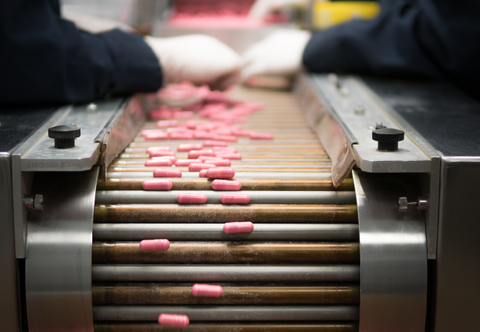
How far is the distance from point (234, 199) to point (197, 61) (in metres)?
1.08

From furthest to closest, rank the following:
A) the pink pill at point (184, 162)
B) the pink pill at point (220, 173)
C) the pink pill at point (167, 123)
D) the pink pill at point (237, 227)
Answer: the pink pill at point (167, 123) < the pink pill at point (184, 162) < the pink pill at point (220, 173) < the pink pill at point (237, 227)

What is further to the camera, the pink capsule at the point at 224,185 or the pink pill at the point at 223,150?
the pink pill at the point at 223,150

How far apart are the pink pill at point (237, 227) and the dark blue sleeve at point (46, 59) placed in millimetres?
A: 778

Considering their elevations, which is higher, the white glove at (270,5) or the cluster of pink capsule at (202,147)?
the white glove at (270,5)

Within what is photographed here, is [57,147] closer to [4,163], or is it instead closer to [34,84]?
[4,163]

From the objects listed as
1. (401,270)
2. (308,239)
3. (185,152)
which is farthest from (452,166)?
(185,152)

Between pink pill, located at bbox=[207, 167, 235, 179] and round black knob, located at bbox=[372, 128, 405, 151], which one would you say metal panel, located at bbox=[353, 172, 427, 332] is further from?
pink pill, located at bbox=[207, 167, 235, 179]

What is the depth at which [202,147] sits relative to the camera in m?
1.59

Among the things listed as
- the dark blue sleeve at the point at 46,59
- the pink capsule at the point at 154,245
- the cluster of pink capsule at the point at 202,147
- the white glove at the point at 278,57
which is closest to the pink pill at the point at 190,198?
the cluster of pink capsule at the point at 202,147

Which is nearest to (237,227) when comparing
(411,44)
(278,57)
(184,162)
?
(184,162)

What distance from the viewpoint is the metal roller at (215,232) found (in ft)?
4.00

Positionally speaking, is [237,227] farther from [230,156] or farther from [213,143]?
[213,143]

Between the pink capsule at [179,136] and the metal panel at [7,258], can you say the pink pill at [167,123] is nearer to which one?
the pink capsule at [179,136]

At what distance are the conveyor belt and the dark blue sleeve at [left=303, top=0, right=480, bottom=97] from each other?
1.06 metres
